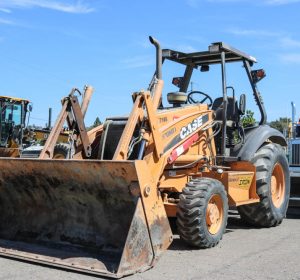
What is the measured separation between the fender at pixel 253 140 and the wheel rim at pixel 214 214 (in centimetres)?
161

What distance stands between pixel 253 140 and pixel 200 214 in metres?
2.65

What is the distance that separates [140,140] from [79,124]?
104 cm

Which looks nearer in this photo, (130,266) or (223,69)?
(130,266)

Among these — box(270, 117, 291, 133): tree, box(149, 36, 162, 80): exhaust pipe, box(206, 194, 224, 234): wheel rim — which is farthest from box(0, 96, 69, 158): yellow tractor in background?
box(206, 194, 224, 234): wheel rim

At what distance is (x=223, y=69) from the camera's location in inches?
324

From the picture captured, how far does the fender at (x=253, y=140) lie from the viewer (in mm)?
8359

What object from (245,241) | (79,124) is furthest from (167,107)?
(245,241)

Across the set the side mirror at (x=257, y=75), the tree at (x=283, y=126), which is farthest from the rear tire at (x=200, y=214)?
the tree at (x=283, y=126)

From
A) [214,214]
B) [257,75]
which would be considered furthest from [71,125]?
[257,75]

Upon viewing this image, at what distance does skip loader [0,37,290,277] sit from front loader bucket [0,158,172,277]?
0.5 inches

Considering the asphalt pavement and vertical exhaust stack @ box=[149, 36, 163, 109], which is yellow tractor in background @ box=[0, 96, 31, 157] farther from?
the asphalt pavement

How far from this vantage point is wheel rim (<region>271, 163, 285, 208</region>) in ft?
29.9

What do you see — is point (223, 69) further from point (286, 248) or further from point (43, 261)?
point (43, 261)

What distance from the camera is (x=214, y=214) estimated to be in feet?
22.3
